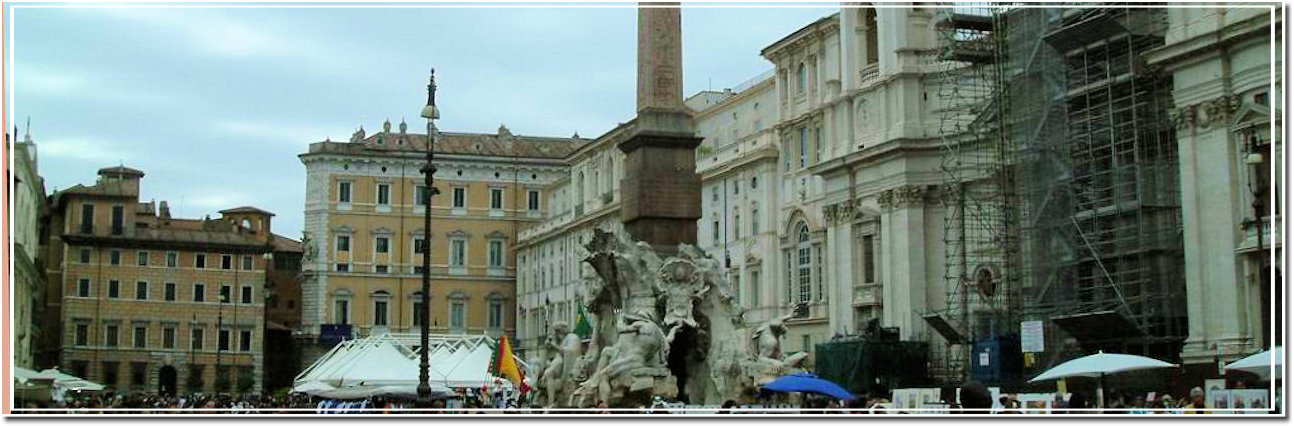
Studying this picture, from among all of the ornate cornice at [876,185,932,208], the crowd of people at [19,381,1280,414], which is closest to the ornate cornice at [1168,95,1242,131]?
the crowd of people at [19,381,1280,414]

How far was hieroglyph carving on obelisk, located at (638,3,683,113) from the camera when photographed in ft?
98.6

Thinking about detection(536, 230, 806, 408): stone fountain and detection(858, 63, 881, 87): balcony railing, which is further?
detection(858, 63, 881, 87): balcony railing

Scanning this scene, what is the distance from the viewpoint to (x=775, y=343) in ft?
98.0

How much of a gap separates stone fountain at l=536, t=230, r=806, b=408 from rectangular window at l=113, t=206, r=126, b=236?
5307 cm

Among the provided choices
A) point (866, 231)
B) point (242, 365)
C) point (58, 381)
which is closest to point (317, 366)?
point (58, 381)

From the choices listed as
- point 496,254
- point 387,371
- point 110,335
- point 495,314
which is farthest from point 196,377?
point 387,371

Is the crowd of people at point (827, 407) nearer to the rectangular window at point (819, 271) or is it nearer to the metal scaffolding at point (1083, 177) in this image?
the metal scaffolding at point (1083, 177)

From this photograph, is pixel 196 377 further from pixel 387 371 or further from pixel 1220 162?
pixel 1220 162

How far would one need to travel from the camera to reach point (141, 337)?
81000 millimetres

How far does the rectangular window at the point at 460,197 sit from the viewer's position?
289 ft

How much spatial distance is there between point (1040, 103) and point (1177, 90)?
5.19 metres

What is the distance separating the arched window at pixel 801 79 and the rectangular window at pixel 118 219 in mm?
36665

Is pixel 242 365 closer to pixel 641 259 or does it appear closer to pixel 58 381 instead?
pixel 58 381

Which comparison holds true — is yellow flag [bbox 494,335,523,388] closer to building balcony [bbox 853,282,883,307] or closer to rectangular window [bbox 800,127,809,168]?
building balcony [bbox 853,282,883,307]
